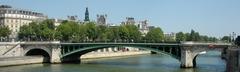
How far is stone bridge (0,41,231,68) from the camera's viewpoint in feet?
186

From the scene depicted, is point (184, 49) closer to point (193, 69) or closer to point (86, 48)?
point (193, 69)

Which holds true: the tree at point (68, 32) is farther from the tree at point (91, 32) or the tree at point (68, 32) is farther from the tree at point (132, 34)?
the tree at point (132, 34)

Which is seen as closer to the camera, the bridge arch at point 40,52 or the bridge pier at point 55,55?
the bridge pier at point 55,55

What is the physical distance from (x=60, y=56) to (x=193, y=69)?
21.0 m

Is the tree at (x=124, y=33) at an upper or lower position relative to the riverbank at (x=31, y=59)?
upper

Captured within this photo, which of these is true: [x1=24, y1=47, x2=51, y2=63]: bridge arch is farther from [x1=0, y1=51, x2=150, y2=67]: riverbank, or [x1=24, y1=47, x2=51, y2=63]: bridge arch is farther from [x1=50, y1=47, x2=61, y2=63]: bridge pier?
[x1=0, y1=51, x2=150, y2=67]: riverbank

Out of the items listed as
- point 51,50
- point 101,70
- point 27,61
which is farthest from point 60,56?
point 101,70

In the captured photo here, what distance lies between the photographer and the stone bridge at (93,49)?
56.6 metres

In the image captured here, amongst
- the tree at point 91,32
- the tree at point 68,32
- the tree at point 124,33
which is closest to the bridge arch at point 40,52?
the tree at point 68,32

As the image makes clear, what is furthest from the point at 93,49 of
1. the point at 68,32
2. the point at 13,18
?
the point at 13,18

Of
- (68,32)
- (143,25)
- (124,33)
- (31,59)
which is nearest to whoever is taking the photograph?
(31,59)

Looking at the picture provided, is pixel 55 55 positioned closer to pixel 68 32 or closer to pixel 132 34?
pixel 68 32

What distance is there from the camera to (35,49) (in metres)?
71.7

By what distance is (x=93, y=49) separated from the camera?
220ft
